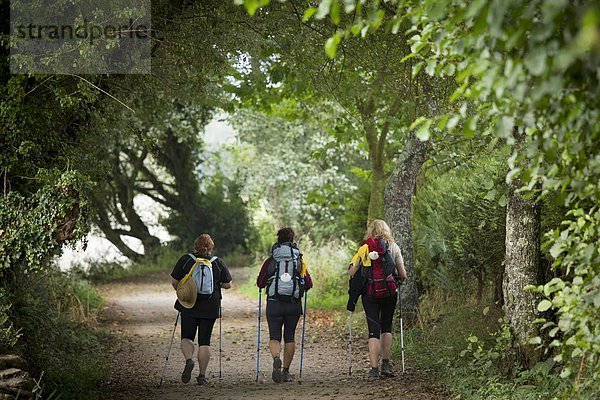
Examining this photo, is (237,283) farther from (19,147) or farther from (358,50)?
(19,147)

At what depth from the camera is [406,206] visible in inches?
531

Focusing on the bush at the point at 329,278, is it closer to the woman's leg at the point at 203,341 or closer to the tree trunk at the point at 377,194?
the tree trunk at the point at 377,194

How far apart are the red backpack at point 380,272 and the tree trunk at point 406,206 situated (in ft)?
11.0

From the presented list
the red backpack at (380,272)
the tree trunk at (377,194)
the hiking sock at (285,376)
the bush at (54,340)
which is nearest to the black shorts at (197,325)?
the hiking sock at (285,376)

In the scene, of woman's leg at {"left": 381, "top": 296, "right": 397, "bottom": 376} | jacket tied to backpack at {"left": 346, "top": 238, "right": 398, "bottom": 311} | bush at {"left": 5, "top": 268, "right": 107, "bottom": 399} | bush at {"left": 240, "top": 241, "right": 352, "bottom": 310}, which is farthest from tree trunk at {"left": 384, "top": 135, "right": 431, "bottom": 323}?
bush at {"left": 5, "top": 268, "right": 107, "bottom": 399}

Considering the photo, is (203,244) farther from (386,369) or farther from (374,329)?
(386,369)

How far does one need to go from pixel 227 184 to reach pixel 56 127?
22.0m

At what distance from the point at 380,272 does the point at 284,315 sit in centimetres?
131

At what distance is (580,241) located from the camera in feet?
19.4

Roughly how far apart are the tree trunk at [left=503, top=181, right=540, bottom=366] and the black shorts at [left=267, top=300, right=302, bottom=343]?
2.75 metres

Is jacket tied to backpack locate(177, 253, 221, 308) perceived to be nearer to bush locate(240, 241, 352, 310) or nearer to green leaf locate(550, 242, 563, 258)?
green leaf locate(550, 242, 563, 258)

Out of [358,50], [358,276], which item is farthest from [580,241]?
[358,50]

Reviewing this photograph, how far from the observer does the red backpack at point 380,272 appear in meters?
9.88

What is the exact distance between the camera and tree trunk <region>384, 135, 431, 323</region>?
43.2ft
